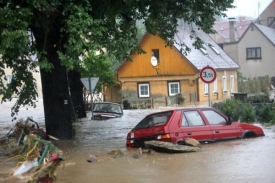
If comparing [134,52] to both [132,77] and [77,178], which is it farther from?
[132,77]

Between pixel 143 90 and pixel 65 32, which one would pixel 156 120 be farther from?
pixel 143 90

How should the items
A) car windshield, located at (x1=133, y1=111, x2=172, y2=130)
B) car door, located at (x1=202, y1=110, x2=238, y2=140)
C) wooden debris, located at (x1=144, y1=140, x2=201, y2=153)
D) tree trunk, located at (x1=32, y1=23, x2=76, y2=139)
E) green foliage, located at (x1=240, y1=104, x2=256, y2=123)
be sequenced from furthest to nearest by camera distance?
green foliage, located at (x1=240, y1=104, x2=256, y2=123) < tree trunk, located at (x1=32, y1=23, x2=76, y2=139) < car door, located at (x1=202, y1=110, x2=238, y2=140) < car windshield, located at (x1=133, y1=111, x2=172, y2=130) < wooden debris, located at (x1=144, y1=140, x2=201, y2=153)

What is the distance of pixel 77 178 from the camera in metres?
11.3

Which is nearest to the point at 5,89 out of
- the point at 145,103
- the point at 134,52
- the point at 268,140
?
the point at 134,52

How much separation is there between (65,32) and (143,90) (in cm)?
3408

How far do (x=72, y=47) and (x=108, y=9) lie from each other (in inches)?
95.9

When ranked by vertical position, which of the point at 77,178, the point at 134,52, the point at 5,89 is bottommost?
the point at 77,178

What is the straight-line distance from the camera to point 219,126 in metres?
15.4

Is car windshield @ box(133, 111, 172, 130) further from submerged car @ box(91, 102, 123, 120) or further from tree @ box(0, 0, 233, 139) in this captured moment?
submerged car @ box(91, 102, 123, 120)

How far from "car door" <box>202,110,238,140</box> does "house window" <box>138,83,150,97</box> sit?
33507 millimetres

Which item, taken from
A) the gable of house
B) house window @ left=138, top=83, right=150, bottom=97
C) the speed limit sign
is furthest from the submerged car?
the gable of house

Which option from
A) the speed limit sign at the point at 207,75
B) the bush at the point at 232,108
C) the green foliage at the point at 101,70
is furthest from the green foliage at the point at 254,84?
the speed limit sign at the point at 207,75

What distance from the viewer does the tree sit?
45.9ft

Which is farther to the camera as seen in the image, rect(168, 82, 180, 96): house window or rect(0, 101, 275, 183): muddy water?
rect(168, 82, 180, 96): house window
